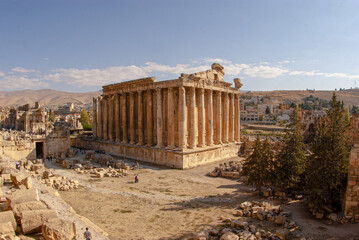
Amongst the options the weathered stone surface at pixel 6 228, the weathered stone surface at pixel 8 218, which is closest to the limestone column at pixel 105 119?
the weathered stone surface at pixel 8 218

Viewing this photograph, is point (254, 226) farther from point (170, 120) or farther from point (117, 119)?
point (117, 119)

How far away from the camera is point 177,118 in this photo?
105ft

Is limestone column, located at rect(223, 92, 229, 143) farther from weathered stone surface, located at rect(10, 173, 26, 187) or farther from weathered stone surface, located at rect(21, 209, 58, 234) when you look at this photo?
weathered stone surface, located at rect(21, 209, 58, 234)

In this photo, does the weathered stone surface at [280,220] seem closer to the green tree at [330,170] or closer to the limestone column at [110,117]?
the green tree at [330,170]

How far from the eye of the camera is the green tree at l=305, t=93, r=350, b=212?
14.8m

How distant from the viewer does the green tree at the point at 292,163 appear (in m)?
18.3

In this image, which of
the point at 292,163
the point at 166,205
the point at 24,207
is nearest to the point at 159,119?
the point at 166,205

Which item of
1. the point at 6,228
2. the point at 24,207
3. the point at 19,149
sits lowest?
the point at 19,149

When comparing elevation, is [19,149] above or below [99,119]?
below

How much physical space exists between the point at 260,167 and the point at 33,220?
52.4ft

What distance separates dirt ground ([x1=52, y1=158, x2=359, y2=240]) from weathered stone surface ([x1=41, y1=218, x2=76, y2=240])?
4580 millimetres

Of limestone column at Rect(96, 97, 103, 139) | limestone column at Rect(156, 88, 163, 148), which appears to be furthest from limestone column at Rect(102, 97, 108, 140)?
limestone column at Rect(156, 88, 163, 148)

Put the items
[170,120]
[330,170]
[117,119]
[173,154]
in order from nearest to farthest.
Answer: [330,170], [173,154], [170,120], [117,119]

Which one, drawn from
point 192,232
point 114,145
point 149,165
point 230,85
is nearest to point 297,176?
point 192,232
